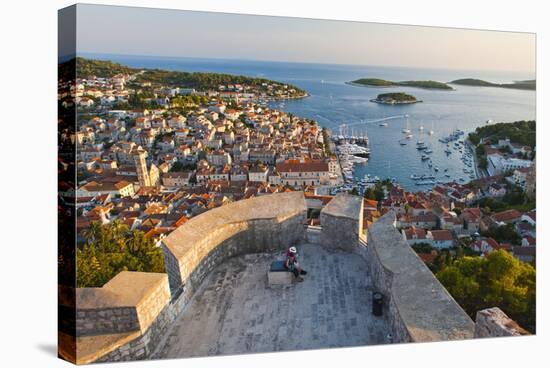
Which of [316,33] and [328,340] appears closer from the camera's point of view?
[328,340]

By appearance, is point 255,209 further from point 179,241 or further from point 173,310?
point 173,310

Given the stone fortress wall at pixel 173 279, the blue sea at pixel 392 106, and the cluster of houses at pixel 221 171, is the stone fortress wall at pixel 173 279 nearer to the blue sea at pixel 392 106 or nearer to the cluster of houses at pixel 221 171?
the blue sea at pixel 392 106

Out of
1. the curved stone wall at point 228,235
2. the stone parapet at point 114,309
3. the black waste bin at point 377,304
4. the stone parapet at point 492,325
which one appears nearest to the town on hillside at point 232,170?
the stone parapet at point 114,309

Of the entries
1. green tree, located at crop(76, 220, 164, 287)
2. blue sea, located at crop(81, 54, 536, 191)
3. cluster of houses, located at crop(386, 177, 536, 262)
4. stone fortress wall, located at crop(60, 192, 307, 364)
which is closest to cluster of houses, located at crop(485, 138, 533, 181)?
blue sea, located at crop(81, 54, 536, 191)

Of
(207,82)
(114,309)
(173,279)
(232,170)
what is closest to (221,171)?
(232,170)

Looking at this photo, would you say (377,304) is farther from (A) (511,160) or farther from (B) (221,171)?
(B) (221,171)

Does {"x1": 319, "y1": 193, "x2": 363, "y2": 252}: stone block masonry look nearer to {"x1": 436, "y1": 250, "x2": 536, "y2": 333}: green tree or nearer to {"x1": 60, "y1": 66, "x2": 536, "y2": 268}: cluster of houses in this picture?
{"x1": 436, "y1": 250, "x2": 536, "y2": 333}: green tree

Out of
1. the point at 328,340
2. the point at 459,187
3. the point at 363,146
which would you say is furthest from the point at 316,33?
the point at 363,146
